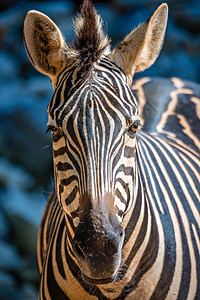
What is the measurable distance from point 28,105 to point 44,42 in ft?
21.6

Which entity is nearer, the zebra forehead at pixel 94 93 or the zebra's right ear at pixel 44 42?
the zebra forehead at pixel 94 93

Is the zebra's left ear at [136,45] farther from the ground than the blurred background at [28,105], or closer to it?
farther from the ground

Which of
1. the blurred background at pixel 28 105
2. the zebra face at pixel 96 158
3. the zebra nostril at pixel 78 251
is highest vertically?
the zebra face at pixel 96 158

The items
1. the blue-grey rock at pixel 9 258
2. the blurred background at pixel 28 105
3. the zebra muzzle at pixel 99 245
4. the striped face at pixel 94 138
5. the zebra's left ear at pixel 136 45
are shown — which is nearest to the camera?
the zebra muzzle at pixel 99 245

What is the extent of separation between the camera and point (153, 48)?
2422mm

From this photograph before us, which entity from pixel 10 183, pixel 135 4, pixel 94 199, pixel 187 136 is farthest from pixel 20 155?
pixel 94 199

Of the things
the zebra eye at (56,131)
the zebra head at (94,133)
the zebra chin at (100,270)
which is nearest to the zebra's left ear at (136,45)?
the zebra head at (94,133)

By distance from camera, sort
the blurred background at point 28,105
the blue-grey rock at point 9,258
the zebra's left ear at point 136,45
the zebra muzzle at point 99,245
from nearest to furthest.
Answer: the zebra muzzle at point 99,245
the zebra's left ear at point 136,45
the blue-grey rock at point 9,258
the blurred background at point 28,105

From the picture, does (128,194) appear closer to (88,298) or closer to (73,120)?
(73,120)

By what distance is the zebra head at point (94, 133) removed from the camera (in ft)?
5.92

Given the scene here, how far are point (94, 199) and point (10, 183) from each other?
6.35 meters

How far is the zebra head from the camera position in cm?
180

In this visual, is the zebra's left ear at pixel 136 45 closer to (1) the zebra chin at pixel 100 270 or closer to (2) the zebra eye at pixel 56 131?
(2) the zebra eye at pixel 56 131

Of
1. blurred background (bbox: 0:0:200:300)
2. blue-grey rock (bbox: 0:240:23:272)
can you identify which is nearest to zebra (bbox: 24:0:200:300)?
blurred background (bbox: 0:0:200:300)
